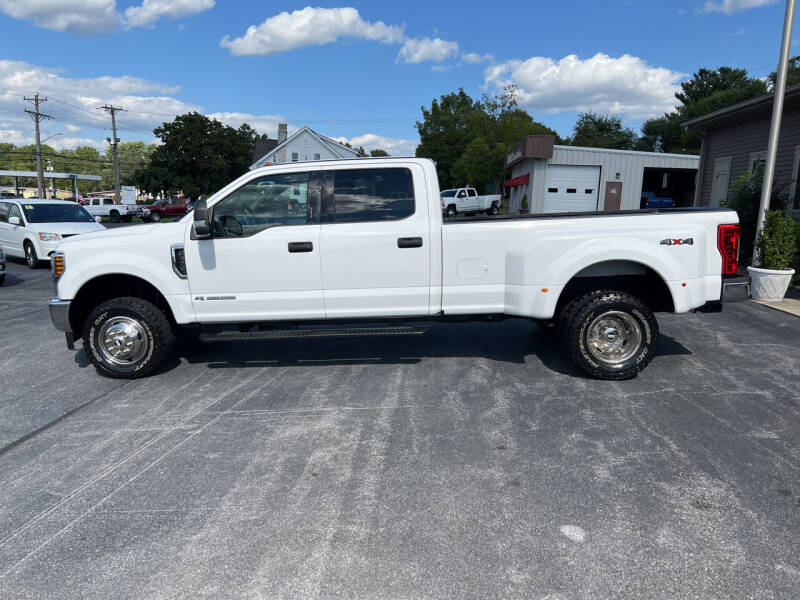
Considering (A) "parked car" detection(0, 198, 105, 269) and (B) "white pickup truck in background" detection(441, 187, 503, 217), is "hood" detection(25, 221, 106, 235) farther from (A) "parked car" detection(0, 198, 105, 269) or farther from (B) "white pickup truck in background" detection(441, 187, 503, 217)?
(B) "white pickup truck in background" detection(441, 187, 503, 217)

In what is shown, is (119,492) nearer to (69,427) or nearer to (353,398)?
(69,427)

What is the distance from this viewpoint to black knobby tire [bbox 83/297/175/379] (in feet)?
18.5

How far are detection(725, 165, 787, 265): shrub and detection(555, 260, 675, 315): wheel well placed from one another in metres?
8.65

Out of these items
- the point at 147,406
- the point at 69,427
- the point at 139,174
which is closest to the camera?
the point at 69,427

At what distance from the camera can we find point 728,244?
5.38 metres

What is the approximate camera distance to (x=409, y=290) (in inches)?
217

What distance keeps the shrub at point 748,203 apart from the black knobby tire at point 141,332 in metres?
12.5

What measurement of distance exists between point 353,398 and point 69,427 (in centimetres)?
234

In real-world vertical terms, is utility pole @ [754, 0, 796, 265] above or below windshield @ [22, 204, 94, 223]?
above

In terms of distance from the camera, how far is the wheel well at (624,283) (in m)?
5.52

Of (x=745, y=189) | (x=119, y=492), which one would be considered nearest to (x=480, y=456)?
(x=119, y=492)

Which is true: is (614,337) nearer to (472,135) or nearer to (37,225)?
(37,225)

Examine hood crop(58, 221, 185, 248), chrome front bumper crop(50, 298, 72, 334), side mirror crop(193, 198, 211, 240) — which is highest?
side mirror crop(193, 198, 211, 240)

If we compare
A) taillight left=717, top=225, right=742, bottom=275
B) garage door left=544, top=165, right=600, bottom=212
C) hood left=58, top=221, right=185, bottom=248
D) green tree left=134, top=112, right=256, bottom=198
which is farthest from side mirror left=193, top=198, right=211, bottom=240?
green tree left=134, top=112, right=256, bottom=198
